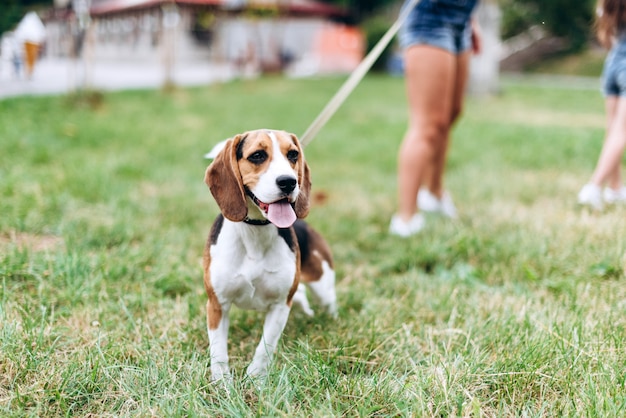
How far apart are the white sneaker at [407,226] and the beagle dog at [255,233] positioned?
1.82 meters

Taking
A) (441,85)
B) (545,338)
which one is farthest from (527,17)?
(545,338)

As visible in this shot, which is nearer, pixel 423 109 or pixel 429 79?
pixel 429 79

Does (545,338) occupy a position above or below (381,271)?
above

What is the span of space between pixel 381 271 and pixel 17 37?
9.25 m

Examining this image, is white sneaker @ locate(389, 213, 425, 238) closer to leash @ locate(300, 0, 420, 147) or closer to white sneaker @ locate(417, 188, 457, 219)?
white sneaker @ locate(417, 188, 457, 219)

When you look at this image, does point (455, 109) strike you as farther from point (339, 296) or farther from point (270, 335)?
point (270, 335)

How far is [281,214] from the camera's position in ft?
6.89

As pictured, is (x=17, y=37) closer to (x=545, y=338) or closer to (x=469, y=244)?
(x=469, y=244)

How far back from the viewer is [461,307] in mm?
2760

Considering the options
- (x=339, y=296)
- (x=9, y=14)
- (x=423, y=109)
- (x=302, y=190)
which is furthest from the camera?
(x=9, y=14)

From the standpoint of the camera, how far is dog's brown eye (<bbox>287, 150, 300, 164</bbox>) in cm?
221

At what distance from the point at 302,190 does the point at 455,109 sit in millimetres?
2391

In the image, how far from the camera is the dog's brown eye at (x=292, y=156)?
221 cm

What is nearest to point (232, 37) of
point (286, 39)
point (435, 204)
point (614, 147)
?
point (286, 39)
